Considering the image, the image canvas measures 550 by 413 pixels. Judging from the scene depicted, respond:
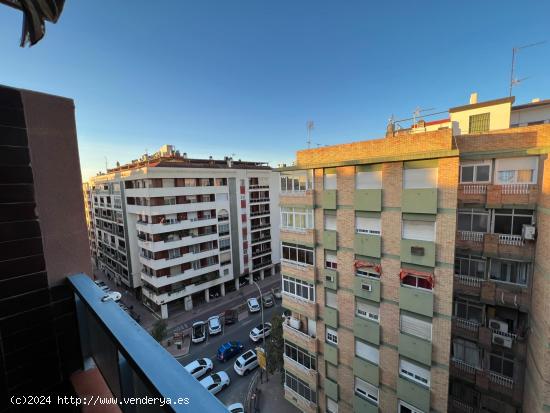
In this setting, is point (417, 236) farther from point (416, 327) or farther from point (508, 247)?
point (416, 327)

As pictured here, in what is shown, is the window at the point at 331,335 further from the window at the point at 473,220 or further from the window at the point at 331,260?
the window at the point at 473,220

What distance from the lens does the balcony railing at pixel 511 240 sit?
8.26 m

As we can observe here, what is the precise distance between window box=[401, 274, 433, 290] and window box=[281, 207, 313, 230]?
442 centimetres

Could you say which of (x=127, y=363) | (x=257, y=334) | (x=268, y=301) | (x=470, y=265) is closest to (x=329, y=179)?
(x=470, y=265)

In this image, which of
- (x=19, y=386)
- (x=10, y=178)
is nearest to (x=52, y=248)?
(x=10, y=178)

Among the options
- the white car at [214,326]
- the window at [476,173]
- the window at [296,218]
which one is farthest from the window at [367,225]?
the white car at [214,326]

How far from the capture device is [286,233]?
500 inches

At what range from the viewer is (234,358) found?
61.3 feet

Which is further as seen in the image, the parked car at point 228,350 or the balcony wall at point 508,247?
the parked car at point 228,350

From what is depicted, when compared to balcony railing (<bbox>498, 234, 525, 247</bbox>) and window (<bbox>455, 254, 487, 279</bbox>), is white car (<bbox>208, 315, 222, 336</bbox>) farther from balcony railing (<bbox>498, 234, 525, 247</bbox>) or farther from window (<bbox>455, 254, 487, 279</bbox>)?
balcony railing (<bbox>498, 234, 525, 247</bbox>)

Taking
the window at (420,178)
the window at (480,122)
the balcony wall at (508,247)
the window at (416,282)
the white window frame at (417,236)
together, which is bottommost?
the window at (416,282)

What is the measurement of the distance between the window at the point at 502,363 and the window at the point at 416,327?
2.90 m

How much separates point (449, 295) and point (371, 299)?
270 cm

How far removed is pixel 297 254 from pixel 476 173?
7925 mm
